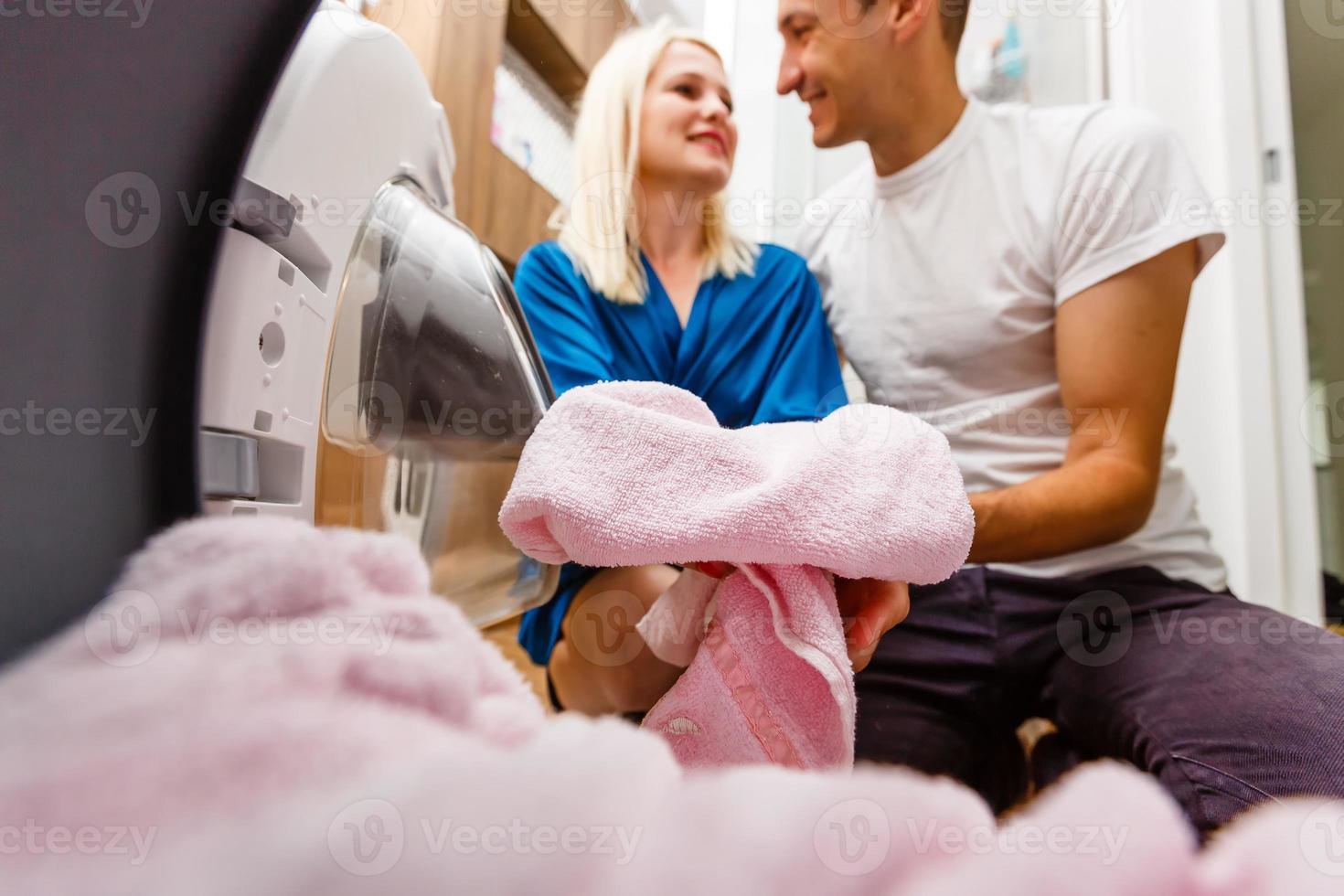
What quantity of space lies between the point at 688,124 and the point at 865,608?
19.8 inches

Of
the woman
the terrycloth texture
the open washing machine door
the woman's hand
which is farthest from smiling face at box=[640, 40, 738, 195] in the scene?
the terrycloth texture

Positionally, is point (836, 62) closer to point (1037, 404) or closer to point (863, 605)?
point (1037, 404)

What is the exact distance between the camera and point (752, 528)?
0.28 metres

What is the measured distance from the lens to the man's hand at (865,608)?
330mm

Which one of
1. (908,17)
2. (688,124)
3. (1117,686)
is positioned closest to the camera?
(1117,686)

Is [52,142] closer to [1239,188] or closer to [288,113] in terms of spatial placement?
[288,113]

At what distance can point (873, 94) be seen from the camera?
755 mm

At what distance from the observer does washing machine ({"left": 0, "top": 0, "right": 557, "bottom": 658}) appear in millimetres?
221

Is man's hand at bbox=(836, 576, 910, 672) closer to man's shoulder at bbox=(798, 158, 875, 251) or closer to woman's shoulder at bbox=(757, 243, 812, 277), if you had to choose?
woman's shoulder at bbox=(757, 243, 812, 277)

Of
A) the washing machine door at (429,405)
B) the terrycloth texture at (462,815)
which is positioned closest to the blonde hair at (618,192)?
the washing machine door at (429,405)

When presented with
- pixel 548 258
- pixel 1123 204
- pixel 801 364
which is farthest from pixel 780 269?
pixel 1123 204

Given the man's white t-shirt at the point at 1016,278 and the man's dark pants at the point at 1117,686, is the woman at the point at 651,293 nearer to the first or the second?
the man's white t-shirt at the point at 1016,278

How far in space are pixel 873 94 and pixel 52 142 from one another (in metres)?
0.73

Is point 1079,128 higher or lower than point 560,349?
higher
